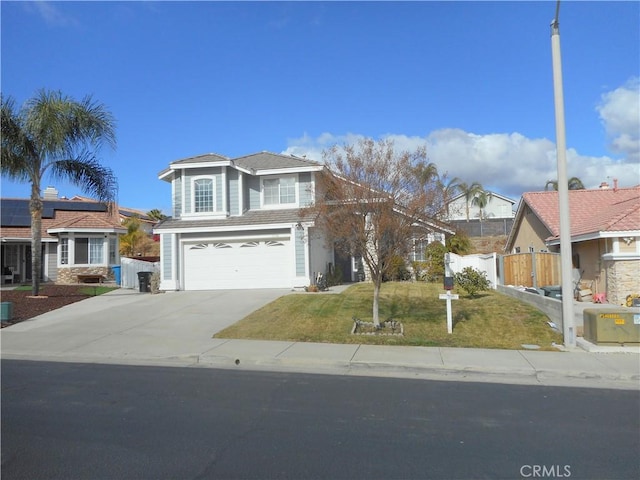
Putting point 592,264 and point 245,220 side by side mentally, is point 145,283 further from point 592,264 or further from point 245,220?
point 592,264

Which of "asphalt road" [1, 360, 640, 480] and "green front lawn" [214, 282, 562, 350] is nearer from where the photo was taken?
"asphalt road" [1, 360, 640, 480]

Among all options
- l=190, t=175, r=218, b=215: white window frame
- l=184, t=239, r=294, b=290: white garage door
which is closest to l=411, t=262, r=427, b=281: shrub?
l=184, t=239, r=294, b=290: white garage door

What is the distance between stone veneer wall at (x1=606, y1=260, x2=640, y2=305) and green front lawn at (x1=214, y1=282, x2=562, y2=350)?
10.5 feet

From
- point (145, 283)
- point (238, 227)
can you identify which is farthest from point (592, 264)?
point (145, 283)

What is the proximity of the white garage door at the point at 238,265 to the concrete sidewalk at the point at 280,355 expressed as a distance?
6687mm

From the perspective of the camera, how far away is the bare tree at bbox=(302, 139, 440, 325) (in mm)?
11227

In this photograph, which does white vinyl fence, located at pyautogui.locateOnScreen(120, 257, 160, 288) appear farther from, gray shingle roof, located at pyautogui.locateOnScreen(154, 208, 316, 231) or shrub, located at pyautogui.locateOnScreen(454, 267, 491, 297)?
shrub, located at pyautogui.locateOnScreen(454, 267, 491, 297)

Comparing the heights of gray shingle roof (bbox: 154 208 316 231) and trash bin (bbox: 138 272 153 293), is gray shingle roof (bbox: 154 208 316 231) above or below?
above

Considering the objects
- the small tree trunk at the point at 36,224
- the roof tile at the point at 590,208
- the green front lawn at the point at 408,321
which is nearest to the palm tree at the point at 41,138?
the small tree trunk at the point at 36,224

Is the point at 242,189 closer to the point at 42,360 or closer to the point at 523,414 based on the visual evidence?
the point at 42,360

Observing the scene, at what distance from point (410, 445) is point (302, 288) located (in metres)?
14.8

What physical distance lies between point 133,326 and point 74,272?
53.1 ft

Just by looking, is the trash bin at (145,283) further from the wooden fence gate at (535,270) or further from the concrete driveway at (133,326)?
the wooden fence gate at (535,270)

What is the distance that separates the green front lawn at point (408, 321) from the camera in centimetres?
1127
